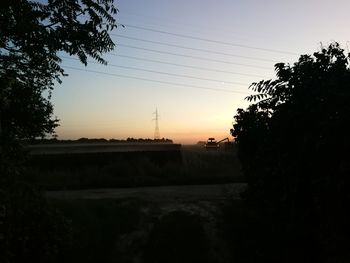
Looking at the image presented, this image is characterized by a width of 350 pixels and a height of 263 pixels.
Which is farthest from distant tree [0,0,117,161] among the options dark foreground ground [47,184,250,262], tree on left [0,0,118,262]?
dark foreground ground [47,184,250,262]

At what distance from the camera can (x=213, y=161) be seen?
100 feet

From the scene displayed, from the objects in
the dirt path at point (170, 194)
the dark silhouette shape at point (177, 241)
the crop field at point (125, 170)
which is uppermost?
the crop field at point (125, 170)

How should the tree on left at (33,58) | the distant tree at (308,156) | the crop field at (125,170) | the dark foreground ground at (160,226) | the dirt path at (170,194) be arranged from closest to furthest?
the tree on left at (33,58) < the distant tree at (308,156) < the dark foreground ground at (160,226) < the dirt path at (170,194) < the crop field at (125,170)

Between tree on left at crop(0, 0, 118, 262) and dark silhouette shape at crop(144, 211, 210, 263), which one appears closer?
tree on left at crop(0, 0, 118, 262)

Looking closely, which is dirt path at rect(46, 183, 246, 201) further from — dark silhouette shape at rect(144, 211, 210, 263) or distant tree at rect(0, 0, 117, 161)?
distant tree at rect(0, 0, 117, 161)

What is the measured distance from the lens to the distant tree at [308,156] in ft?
28.0

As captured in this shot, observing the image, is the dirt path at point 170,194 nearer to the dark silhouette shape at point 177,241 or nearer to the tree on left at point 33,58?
the dark silhouette shape at point 177,241

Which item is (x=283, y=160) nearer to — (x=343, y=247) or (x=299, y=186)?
(x=299, y=186)

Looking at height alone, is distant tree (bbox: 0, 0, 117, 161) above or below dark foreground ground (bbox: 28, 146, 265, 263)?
above

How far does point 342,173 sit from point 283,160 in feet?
5.24

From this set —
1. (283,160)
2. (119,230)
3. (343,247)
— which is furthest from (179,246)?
(343,247)

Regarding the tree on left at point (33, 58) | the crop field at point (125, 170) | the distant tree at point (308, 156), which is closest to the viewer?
the tree on left at point (33, 58)

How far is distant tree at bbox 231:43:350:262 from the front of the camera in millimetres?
8531

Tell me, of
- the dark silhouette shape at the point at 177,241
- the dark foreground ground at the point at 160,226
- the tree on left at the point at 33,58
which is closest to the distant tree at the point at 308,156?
the dark foreground ground at the point at 160,226
